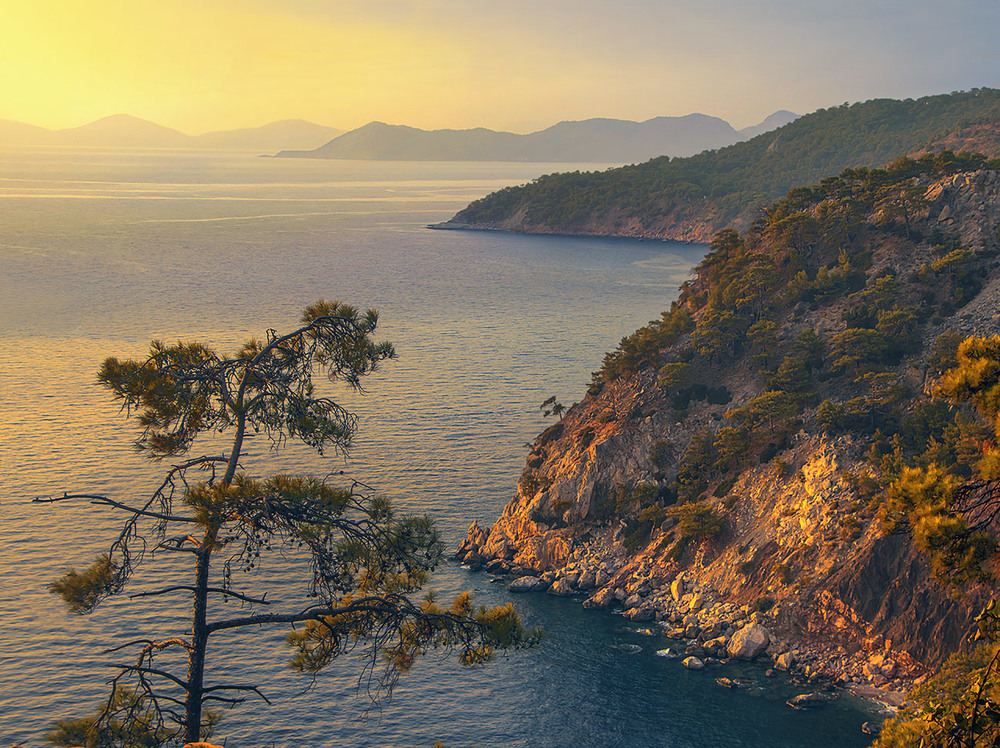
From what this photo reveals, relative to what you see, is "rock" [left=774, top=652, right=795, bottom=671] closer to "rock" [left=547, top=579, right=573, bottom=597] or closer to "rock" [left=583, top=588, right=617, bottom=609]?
"rock" [left=583, top=588, right=617, bottom=609]

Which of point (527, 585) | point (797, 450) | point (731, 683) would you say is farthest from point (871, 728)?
point (527, 585)

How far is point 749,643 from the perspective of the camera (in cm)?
6394

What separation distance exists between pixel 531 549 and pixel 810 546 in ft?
81.2

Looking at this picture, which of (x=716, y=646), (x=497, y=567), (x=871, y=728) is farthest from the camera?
(x=497, y=567)

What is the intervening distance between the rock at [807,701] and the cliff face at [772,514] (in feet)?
12.0

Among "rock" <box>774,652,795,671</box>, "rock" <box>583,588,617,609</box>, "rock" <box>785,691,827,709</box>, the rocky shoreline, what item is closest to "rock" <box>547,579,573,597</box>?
the rocky shoreline

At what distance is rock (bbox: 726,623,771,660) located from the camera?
63688 millimetres

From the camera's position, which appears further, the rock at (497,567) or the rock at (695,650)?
the rock at (497,567)

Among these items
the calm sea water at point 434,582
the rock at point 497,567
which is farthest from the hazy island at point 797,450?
the calm sea water at point 434,582

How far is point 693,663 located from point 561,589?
15.4m

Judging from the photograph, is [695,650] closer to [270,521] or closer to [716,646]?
[716,646]

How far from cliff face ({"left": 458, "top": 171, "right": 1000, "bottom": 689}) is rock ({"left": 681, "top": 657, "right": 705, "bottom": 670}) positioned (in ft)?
10.1

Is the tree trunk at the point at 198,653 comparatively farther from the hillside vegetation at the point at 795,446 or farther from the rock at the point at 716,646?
the rock at the point at 716,646

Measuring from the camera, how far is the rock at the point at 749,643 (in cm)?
6369
